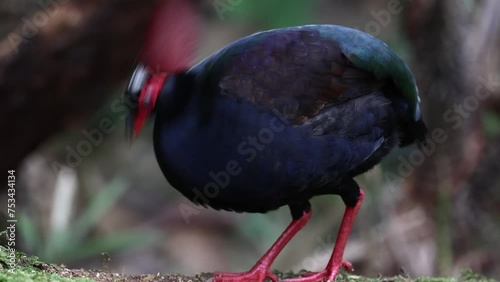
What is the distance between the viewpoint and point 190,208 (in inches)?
364

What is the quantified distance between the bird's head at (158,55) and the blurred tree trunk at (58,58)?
2.53m

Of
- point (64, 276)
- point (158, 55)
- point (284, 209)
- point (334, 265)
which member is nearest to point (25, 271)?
point (64, 276)

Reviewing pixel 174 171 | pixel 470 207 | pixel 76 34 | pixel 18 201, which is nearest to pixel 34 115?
pixel 76 34

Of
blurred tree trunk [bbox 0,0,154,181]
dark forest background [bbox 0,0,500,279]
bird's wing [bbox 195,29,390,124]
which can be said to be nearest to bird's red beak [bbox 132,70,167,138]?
bird's wing [bbox 195,29,390,124]

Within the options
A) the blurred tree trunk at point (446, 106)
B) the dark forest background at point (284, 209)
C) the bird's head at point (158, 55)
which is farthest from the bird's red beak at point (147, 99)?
the blurred tree trunk at point (446, 106)

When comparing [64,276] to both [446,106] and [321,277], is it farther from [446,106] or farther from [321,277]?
[446,106]

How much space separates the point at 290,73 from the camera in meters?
3.68

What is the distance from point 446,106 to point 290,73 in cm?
311

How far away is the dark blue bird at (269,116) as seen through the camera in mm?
3539

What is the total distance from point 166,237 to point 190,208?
A: 0.46 metres

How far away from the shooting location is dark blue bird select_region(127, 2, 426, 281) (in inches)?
139

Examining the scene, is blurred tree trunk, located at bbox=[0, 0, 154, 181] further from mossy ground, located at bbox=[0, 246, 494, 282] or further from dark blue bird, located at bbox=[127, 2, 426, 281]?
mossy ground, located at bbox=[0, 246, 494, 282]

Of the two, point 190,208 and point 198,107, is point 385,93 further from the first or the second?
point 190,208

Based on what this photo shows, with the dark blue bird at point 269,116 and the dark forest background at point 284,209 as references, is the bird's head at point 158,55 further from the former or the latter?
the dark forest background at point 284,209
